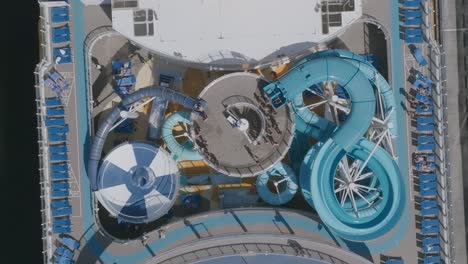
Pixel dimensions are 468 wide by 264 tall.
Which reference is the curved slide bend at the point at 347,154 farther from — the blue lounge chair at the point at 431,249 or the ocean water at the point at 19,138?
the ocean water at the point at 19,138

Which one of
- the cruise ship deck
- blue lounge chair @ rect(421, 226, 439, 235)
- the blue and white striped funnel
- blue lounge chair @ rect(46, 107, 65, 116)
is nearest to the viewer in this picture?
the cruise ship deck

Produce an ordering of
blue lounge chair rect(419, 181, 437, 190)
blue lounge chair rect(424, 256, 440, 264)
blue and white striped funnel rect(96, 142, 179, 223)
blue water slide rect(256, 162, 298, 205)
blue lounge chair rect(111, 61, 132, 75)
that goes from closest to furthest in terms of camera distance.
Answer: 1. blue and white striped funnel rect(96, 142, 179, 223)
2. blue water slide rect(256, 162, 298, 205)
3. blue lounge chair rect(424, 256, 440, 264)
4. blue lounge chair rect(419, 181, 437, 190)
5. blue lounge chair rect(111, 61, 132, 75)

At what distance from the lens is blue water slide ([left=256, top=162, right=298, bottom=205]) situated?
3891 centimetres

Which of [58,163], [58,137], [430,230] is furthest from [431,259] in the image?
[58,137]

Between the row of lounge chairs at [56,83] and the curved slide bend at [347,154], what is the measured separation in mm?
17369

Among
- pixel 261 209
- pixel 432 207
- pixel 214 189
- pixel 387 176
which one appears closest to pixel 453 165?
pixel 432 207

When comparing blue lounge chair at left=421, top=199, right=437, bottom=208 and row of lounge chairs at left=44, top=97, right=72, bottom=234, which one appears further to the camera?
row of lounge chairs at left=44, top=97, right=72, bottom=234

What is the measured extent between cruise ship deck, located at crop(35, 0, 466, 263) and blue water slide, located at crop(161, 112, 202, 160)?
106mm

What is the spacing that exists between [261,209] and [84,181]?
1509cm

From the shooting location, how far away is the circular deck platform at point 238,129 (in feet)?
122

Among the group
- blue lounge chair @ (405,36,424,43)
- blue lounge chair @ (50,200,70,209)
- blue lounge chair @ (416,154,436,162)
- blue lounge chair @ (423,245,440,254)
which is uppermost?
blue lounge chair @ (405,36,424,43)

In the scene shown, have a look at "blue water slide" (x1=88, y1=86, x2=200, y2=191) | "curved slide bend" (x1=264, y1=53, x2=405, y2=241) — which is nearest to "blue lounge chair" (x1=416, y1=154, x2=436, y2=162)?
"curved slide bend" (x1=264, y1=53, x2=405, y2=241)

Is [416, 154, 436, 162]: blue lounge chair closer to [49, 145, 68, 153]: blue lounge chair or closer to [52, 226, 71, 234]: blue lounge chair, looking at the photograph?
[49, 145, 68, 153]: blue lounge chair

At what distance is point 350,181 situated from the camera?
37.2m
